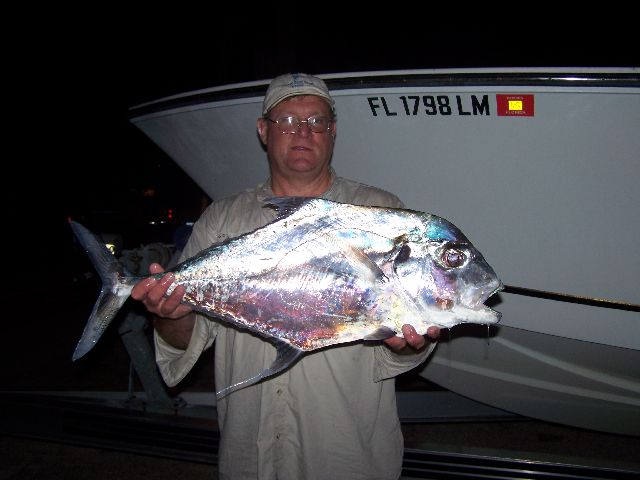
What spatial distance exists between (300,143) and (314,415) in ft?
3.42

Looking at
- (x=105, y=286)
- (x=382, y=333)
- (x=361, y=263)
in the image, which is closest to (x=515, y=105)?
(x=361, y=263)

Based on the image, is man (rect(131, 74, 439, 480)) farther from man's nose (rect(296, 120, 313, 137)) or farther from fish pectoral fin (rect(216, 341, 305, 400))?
fish pectoral fin (rect(216, 341, 305, 400))

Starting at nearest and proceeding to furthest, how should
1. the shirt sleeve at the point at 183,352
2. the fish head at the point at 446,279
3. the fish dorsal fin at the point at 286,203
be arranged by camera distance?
the fish head at the point at 446,279, the fish dorsal fin at the point at 286,203, the shirt sleeve at the point at 183,352

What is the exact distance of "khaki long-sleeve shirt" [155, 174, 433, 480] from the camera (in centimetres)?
170

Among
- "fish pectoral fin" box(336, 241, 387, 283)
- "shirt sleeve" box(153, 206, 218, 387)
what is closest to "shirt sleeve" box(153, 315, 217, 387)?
"shirt sleeve" box(153, 206, 218, 387)

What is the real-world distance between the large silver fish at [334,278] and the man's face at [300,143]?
294 mm

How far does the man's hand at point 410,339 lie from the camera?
4.91ft

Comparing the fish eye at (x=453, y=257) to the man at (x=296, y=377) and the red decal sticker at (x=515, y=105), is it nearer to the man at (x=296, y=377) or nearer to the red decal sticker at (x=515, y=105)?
the man at (x=296, y=377)

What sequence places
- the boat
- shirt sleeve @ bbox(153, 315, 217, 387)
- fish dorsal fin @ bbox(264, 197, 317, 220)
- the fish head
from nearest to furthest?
the fish head
fish dorsal fin @ bbox(264, 197, 317, 220)
shirt sleeve @ bbox(153, 315, 217, 387)
the boat

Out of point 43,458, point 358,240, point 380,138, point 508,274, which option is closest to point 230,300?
point 358,240

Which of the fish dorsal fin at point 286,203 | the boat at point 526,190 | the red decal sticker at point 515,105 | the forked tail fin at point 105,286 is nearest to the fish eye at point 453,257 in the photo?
the fish dorsal fin at point 286,203

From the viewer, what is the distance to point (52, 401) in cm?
333

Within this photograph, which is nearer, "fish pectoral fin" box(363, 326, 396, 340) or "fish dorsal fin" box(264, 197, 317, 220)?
"fish pectoral fin" box(363, 326, 396, 340)

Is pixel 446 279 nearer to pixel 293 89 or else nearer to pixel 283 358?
pixel 283 358
